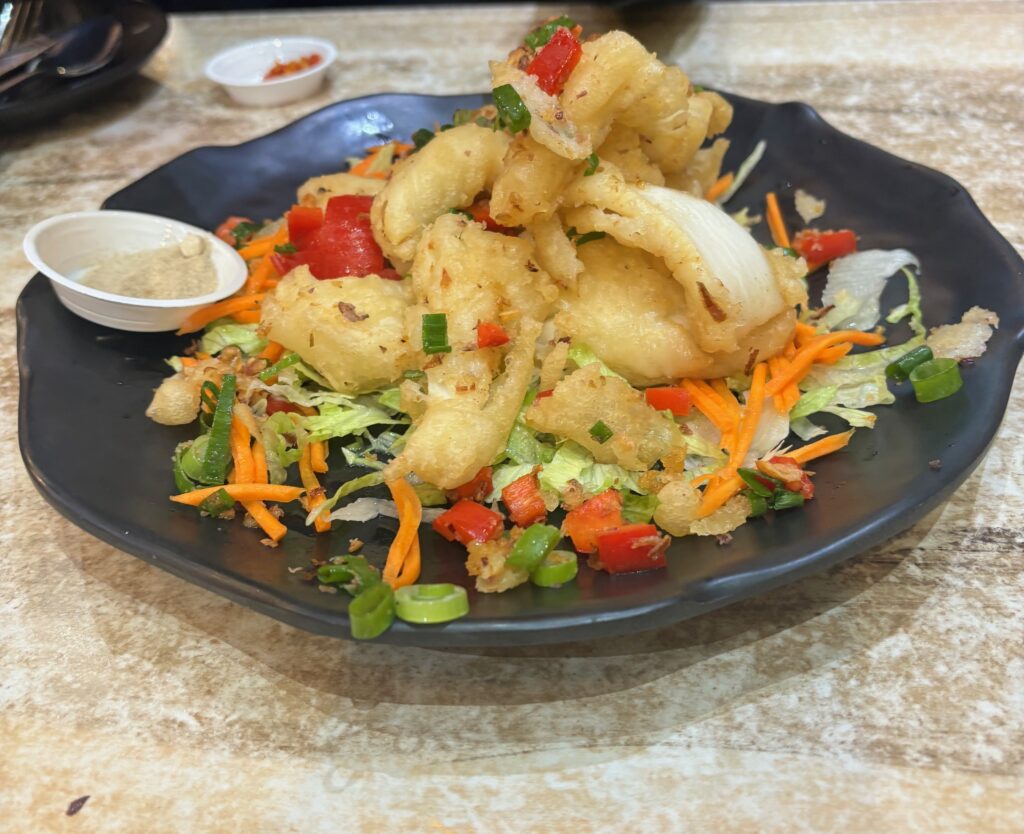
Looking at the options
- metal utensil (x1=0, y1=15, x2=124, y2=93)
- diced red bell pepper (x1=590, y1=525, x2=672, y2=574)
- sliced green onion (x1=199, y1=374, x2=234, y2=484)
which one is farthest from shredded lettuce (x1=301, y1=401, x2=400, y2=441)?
metal utensil (x1=0, y1=15, x2=124, y2=93)

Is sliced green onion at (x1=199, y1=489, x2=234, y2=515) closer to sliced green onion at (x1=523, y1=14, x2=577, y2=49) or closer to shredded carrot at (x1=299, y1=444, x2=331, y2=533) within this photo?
shredded carrot at (x1=299, y1=444, x2=331, y2=533)

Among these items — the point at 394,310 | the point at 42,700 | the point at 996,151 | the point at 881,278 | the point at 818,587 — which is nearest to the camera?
the point at 42,700

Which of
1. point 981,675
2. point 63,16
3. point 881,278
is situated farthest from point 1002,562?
point 63,16

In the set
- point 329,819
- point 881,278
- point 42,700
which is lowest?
point 42,700

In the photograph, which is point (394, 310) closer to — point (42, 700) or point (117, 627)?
point (117, 627)

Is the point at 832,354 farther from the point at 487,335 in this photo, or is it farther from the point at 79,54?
the point at 79,54

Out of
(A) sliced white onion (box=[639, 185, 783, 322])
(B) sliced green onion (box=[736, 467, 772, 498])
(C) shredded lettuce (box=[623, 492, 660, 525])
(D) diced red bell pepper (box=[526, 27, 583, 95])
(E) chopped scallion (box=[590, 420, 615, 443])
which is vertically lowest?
(C) shredded lettuce (box=[623, 492, 660, 525])

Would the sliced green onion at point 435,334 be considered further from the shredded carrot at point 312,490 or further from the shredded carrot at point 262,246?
the shredded carrot at point 262,246
